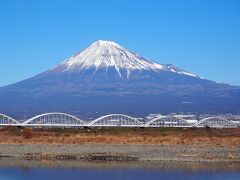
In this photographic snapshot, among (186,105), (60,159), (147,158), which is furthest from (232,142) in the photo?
(186,105)

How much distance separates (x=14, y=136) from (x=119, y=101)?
499 ft

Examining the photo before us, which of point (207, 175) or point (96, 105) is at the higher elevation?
point (96, 105)

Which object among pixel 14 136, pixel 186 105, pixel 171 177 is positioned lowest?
pixel 171 177

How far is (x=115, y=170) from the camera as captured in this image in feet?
96.6

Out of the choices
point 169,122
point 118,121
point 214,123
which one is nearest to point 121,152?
point 118,121

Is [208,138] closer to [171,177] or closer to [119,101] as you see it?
[171,177]

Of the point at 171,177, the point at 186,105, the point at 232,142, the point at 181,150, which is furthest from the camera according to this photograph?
the point at 186,105

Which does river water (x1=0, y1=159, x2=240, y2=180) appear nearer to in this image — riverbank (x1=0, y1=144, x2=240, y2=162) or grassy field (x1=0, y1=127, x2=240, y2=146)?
riverbank (x1=0, y1=144, x2=240, y2=162)

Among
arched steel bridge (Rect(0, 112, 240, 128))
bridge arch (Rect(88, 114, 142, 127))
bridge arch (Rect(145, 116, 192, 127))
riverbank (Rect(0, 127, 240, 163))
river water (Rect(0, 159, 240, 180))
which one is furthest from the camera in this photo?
bridge arch (Rect(145, 116, 192, 127))

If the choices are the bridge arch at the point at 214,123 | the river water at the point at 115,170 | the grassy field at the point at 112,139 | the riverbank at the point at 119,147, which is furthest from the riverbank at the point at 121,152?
the bridge arch at the point at 214,123

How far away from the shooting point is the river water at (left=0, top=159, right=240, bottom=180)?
90.2 ft

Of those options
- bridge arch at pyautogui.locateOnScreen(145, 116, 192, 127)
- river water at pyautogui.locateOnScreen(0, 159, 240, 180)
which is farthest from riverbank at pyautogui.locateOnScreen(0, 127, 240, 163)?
bridge arch at pyautogui.locateOnScreen(145, 116, 192, 127)

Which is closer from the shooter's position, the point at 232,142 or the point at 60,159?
the point at 60,159

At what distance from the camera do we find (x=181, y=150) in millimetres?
36094
